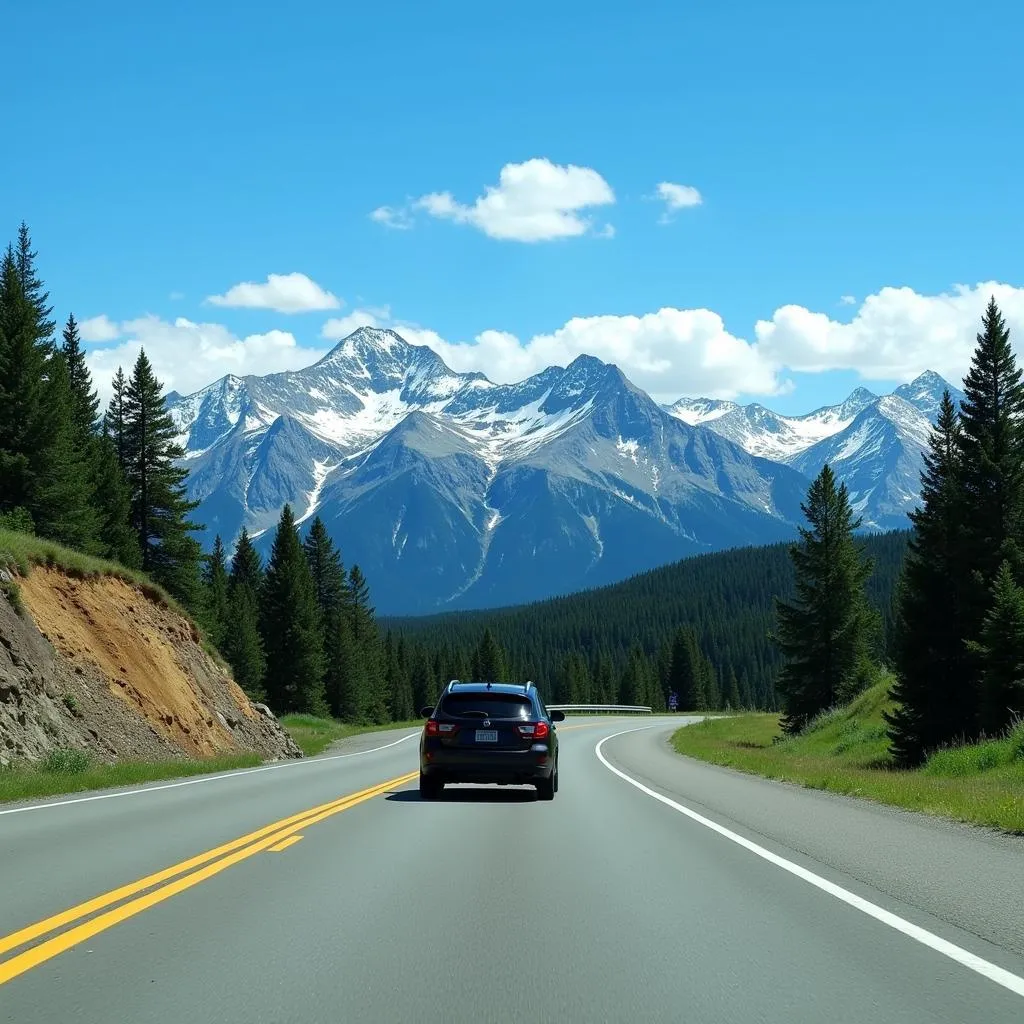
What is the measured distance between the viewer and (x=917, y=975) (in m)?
6.21

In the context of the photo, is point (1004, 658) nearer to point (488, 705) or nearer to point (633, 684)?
point (488, 705)

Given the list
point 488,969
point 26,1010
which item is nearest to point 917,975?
point 488,969

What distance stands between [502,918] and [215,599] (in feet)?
222

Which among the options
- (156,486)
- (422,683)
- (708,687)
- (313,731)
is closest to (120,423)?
(156,486)

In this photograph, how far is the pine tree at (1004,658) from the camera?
94.9 feet

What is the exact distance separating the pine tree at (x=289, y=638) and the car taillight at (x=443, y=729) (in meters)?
53.9

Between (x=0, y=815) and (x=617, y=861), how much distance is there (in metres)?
8.21

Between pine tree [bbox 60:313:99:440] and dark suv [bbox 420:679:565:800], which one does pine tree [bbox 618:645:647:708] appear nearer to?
pine tree [bbox 60:313:99:440]

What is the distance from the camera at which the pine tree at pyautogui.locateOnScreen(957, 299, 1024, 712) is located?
115 ft

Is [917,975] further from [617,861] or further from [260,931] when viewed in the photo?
[617,861]

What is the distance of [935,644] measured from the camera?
3612 cm

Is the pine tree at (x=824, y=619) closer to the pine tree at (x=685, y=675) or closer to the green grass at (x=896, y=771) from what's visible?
the green grass at (x=896, y=771)

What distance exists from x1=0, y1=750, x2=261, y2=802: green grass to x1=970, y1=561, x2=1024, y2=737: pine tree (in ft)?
62.9

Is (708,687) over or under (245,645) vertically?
under
